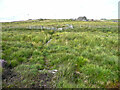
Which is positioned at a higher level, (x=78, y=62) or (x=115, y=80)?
(x=78, y=62)

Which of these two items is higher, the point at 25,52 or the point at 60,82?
the point at 25,52

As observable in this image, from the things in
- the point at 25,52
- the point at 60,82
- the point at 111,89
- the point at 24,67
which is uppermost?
the point at 25,52

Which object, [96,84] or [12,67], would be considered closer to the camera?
[96,84]

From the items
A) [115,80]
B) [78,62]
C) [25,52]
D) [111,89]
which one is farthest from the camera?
[25,52]

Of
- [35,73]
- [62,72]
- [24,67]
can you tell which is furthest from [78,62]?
[24,67]

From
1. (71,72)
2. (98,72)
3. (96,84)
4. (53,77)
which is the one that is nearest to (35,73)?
(53,77)

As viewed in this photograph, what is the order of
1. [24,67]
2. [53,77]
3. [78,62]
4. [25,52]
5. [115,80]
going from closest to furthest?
[115,80] → [53,77] → [24,67] → [78,62] → [25,52]

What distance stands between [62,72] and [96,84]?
6.53 ft

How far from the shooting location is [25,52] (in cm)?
766

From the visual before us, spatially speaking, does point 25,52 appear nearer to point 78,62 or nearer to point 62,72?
point 62,72

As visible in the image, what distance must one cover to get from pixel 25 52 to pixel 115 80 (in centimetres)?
743

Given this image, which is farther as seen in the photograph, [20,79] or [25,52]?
[25,52]

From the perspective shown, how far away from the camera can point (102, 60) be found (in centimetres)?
619

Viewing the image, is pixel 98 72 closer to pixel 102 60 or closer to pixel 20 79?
pixel 102 60
